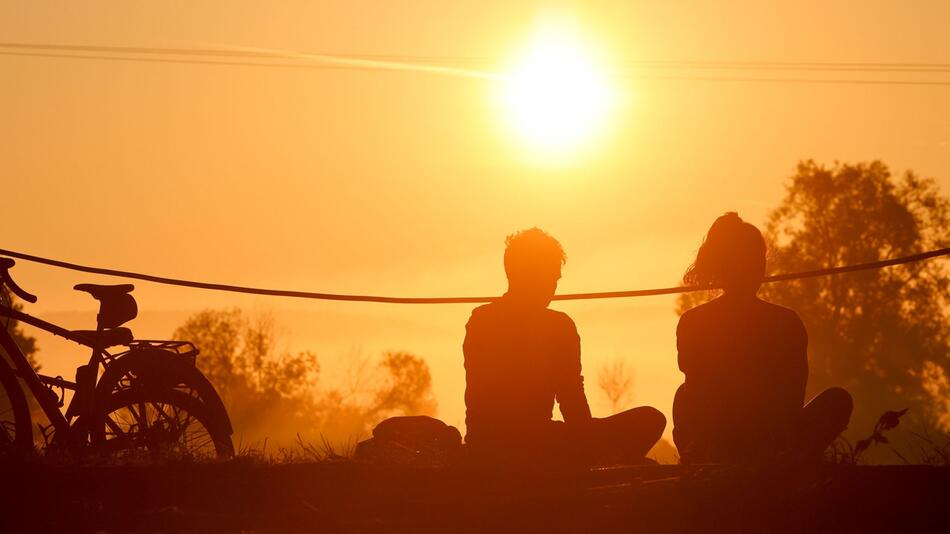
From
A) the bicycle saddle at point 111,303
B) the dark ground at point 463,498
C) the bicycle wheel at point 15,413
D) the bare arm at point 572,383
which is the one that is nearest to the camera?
the dark ground at point 463,498

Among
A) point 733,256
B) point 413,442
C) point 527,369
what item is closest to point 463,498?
point 413,442

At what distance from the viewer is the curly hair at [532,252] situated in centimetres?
817

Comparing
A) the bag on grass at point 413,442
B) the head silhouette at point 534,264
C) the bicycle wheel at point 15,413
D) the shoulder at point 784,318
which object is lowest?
the bag on grass at point 413,442

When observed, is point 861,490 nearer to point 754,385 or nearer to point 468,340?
point 754,385

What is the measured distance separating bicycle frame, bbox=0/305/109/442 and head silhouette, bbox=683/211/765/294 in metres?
4.01

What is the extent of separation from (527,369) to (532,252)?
0.70 metres

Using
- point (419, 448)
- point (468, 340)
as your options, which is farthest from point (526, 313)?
point (419, 448)

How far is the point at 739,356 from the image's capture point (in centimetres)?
809

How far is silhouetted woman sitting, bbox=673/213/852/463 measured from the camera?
26.3 feet

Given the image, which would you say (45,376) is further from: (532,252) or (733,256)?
(733,256)

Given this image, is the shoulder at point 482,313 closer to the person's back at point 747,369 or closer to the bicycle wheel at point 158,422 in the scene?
the person's back at point 747,369

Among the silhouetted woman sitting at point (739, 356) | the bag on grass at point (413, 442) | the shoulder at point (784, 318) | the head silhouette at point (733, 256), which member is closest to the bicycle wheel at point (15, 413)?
the bag on grass at point (413, 442)

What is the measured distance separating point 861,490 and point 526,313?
241 centimetres

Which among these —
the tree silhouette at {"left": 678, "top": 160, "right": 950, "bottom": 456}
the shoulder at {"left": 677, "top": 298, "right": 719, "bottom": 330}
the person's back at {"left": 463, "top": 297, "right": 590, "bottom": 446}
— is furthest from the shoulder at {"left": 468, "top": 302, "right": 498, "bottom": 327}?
the tree silhouette at {"left": 678, "top": 160, "right": 950, "bottom": 456}
